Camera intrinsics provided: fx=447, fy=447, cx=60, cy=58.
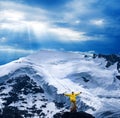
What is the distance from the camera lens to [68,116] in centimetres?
6431

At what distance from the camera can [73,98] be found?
68500 mm

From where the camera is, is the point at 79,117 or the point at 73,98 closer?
the point at 79,117

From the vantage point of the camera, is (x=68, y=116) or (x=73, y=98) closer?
(x=68, y=116)

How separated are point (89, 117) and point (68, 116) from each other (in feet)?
10.9

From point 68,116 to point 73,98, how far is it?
4.81m

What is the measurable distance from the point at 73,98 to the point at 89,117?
6483 millimetres

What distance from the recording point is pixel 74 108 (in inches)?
2601

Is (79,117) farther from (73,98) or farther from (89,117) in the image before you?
(73,98)

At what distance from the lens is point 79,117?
208ft

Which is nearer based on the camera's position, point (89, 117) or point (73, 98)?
point (89, 117)

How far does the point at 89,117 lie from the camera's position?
62.8 metres

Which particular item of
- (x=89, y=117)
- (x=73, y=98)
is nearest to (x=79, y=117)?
(x=89, y=117)

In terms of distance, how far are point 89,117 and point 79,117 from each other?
1471 mm
